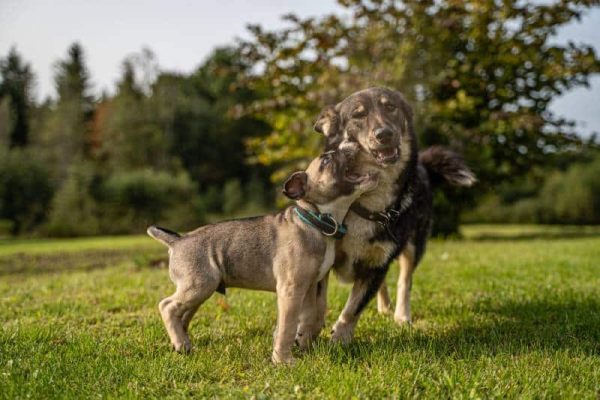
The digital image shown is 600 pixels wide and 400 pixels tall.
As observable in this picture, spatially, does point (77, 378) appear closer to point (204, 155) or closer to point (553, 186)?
point (553, 186)

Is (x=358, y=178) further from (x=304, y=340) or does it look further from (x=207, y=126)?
(x=207, y=126)

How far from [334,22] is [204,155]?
2888 cm

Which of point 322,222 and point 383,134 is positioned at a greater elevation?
point 383,134

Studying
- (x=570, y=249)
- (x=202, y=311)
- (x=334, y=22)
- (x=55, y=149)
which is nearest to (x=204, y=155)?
(x=55, y=149)

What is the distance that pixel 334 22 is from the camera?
583 inches

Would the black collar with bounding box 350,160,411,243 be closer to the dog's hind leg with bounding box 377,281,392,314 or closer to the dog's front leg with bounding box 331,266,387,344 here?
the dog's front leg with bounding box 331,266,387,344

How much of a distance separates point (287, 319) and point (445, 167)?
3.10 m

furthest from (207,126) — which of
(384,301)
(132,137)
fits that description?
(384,301)

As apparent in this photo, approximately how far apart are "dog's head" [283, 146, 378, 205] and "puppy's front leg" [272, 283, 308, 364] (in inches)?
26.7

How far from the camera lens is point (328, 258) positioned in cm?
389

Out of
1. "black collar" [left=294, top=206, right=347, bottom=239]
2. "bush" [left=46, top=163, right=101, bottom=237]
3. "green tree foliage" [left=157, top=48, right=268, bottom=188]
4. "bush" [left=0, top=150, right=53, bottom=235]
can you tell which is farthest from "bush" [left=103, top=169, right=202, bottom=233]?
"black collar" [left=294, top=206, right=347, bottom=239]

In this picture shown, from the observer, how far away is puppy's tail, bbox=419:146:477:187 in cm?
584

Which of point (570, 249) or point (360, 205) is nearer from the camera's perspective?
point (360, 205)

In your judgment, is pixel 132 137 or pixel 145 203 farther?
pixel 132 137
